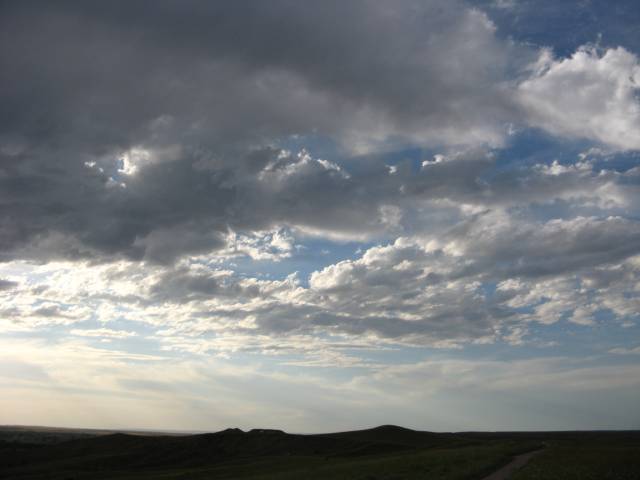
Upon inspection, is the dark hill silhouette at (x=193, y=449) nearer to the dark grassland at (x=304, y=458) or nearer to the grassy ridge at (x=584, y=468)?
the dark grassland at (x=304, y=458)

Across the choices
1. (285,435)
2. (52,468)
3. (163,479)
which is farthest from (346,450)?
(52,468)

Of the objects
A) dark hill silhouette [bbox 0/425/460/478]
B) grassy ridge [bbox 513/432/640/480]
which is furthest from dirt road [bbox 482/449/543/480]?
dark hill silhouette [bbox 0/425/460/478]

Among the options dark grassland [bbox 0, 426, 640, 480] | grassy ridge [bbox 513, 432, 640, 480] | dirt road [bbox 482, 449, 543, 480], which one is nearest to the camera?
grassy ridge [bbox 513, 432, 640, 480]

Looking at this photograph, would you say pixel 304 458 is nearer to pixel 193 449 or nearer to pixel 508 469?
pixel 193 449

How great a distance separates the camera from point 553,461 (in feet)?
175

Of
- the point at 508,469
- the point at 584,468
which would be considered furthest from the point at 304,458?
the point at 584,468

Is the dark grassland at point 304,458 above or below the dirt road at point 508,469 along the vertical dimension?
below

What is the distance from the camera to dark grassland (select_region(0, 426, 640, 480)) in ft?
157

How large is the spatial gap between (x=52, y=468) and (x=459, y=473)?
62335mm

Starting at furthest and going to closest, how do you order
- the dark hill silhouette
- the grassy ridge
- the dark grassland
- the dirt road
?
the dark hill silhouette
the dark grassland
the dirt road
the grassy ridge

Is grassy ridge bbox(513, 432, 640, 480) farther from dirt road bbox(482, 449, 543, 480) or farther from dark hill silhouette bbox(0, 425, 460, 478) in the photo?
dark hill silhouette bbox(0, 425, 460, 478)

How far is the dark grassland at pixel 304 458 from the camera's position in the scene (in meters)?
48.0

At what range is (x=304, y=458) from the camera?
75750mm

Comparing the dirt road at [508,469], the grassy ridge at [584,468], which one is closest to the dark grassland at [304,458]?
the grassy ridge at [584,468]
